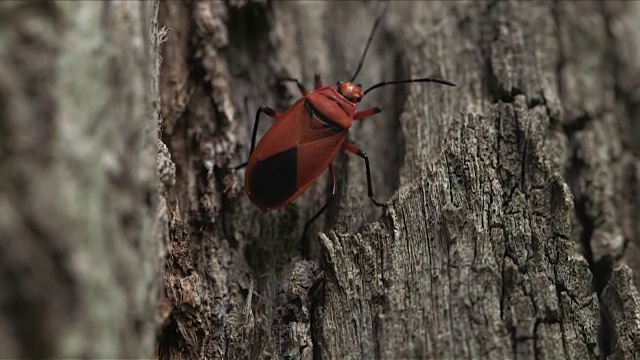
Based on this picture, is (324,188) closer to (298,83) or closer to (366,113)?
(366,113)

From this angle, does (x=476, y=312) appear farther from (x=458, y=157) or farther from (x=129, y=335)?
(x=129, y=335)

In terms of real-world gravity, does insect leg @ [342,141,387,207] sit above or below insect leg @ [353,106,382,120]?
A: below

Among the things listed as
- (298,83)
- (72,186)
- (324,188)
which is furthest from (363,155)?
(72,186)

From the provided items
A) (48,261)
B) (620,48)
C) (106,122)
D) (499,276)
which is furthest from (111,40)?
(620,48)

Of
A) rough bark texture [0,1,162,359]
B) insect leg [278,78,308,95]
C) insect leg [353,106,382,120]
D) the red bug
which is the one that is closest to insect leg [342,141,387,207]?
the red bug

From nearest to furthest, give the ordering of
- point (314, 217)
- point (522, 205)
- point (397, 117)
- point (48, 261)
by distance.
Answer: point (48, 261), point (522, 205), point (314, 217), point (397, 117)

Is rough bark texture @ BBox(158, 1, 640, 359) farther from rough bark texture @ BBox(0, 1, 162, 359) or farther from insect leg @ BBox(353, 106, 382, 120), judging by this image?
rough bark texture @ BBox(0, 1, 162, 359)
